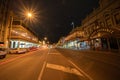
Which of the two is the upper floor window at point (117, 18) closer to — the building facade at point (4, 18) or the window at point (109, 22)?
the window at point (109, 22)

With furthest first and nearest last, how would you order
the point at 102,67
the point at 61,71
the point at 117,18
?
1. the point at 117,18
2. the point at 102,67
3. the point at 61,71

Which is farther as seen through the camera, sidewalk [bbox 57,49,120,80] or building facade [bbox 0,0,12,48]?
building facade [bbox 0,0,12,48]

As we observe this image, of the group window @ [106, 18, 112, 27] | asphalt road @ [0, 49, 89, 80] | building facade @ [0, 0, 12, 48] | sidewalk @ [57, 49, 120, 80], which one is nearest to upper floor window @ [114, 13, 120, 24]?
window @ [106, 18, 112, 27]

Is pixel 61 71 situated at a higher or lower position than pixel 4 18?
lower

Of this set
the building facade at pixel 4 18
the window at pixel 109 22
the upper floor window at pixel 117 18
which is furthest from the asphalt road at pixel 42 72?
the building facade at pixel 4 18

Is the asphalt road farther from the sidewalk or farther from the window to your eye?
the window

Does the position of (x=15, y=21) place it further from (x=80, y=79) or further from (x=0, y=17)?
(x=80, y=79)

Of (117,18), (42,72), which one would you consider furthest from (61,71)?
(117,18)

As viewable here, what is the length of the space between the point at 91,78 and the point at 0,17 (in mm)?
33606

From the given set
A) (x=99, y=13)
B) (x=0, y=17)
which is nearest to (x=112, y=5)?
(x=99, y=13)

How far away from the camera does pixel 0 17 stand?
31172mm

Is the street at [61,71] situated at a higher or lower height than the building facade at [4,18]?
lower

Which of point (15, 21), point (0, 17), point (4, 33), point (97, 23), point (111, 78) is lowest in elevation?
point (111, 78)

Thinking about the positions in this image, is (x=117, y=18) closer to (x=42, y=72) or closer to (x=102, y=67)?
(x=102, y=67)
